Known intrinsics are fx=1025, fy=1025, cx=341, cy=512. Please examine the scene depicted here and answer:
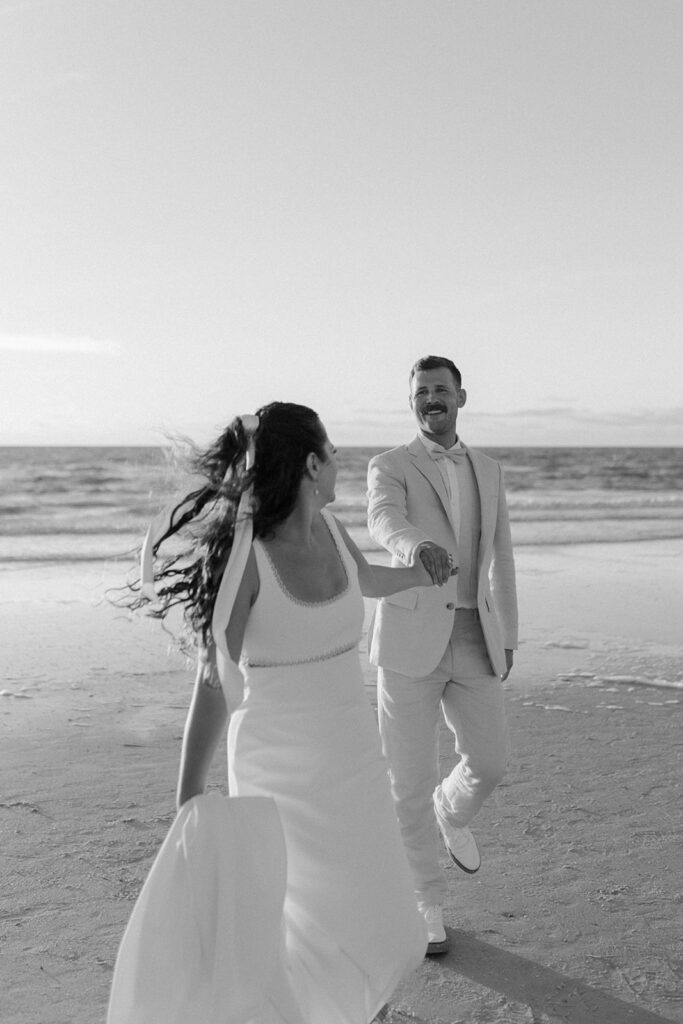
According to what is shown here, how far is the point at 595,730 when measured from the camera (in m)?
6.21

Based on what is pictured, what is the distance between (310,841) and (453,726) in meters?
1.73

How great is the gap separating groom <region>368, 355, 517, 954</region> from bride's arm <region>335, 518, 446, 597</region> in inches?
14.6

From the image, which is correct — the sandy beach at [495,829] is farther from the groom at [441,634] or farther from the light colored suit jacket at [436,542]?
the light colored suit jacket at [436,542]

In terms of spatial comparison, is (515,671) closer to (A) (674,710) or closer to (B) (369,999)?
(A) (674,710)

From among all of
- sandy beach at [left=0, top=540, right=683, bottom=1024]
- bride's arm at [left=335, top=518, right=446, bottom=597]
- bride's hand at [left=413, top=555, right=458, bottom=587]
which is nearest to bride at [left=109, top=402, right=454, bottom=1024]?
bride's arm at [left=335, top=518, right=446, bottom=597]

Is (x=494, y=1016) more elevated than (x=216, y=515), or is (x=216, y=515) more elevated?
(x=216, y=515)

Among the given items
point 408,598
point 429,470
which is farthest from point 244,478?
point 429,470

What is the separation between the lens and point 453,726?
4.23 m

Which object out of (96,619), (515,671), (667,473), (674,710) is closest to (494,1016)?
(674,710)

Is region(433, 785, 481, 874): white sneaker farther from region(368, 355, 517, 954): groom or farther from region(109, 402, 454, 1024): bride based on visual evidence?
region(109, 402, 454, 1024): bride

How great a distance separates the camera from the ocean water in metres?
16.8

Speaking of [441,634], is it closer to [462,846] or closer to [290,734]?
[462,846]

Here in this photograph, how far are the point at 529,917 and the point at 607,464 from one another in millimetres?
46883

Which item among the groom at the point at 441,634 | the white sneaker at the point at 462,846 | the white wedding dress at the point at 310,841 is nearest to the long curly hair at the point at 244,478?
the white wedding dress at the point at 310,841
